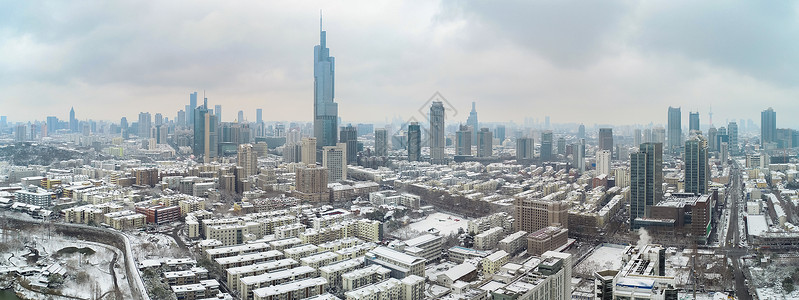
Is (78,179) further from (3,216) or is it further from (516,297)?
(516,297)

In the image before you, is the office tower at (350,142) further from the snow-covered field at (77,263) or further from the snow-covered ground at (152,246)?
the snow-covered field at (77,263)

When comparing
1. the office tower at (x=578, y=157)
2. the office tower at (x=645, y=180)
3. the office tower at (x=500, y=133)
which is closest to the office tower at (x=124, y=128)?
the office tower at (x=500, y=133)

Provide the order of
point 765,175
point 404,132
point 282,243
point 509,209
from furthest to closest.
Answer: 1. point 404,132
2. point 765,175
3. point 509,209
4. point 282,243

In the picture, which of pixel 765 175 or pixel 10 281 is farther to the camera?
pixel 765 175

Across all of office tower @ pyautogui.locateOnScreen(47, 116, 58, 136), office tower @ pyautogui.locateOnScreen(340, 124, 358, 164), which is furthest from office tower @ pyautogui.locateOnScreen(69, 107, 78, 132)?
office tower @ pyautogui.locateOnScreen(340, 124, 358, 164)

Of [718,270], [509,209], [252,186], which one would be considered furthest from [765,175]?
[252,186]

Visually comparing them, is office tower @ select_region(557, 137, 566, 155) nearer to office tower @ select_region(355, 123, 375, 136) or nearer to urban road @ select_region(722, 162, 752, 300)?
urban road @ select_region(722, 162, 752, 300)

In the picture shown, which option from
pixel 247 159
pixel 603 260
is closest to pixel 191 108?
pixel 247 159
